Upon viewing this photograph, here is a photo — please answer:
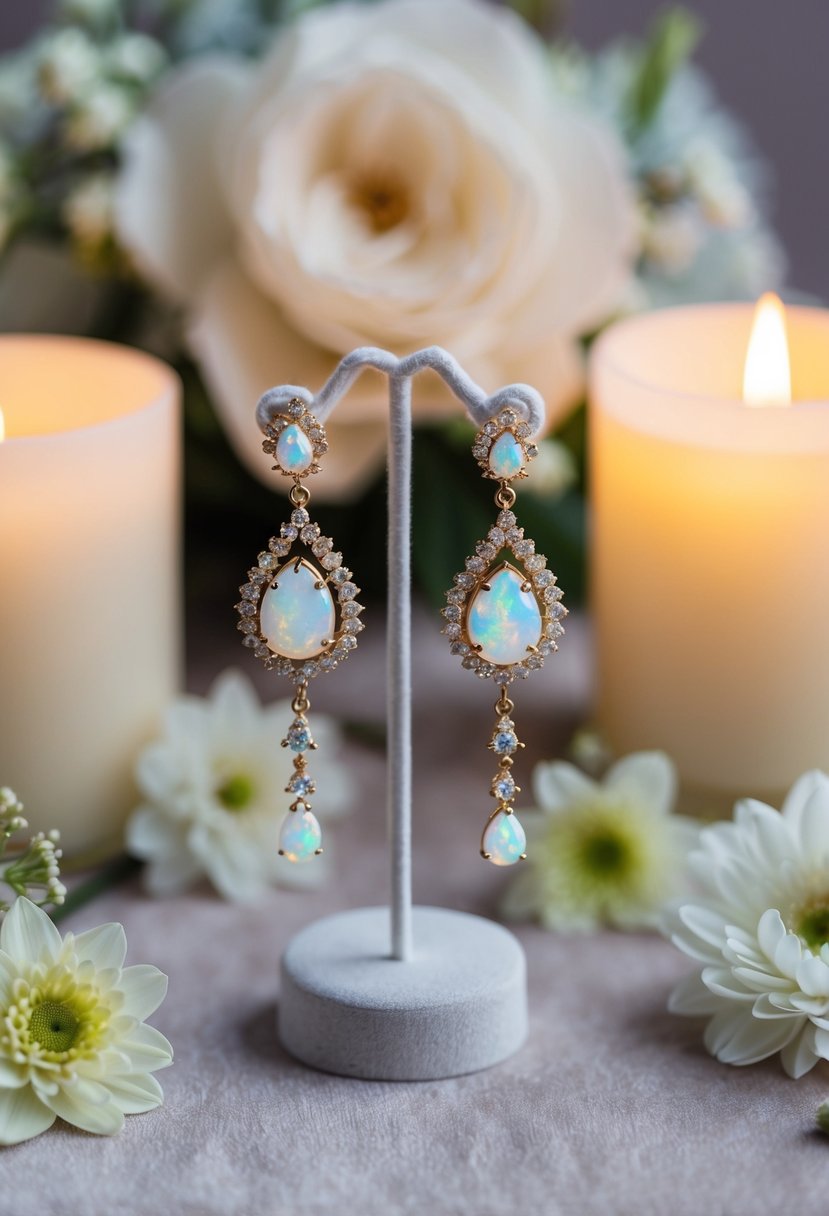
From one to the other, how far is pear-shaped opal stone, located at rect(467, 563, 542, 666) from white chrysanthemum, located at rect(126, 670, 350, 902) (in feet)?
0.71

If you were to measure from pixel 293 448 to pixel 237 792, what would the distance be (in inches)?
9.9

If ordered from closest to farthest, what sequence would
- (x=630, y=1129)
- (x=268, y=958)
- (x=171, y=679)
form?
1. (x=630, y=1129)
2. (x=268, y=958)
3. (x=171, y=679)

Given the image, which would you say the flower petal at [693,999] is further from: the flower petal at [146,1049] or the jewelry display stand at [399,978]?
the flower petal at [146,1049]

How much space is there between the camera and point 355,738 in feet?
2.91

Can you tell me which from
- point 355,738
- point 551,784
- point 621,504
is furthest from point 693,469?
point 355,738

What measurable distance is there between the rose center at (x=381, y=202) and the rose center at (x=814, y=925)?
445 mm

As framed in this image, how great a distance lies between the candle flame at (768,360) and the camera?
0.75m

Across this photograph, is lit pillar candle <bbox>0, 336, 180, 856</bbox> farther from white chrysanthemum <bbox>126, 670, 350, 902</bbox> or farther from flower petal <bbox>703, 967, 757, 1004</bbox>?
flower petal <bbox>703, 967, 757, 1004</bbox>

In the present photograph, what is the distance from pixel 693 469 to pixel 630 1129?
1.02 ft

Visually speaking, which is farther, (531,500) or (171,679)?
(531,500)

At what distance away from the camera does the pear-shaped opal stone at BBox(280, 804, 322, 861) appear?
0.57 m

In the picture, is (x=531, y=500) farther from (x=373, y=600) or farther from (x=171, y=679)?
(x=171, y=679)

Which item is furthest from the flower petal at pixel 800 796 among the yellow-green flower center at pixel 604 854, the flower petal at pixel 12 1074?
the flower petal at pixel 12 1074

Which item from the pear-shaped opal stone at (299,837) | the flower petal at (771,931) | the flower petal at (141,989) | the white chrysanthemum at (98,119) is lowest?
the flower petal at (141,989)
